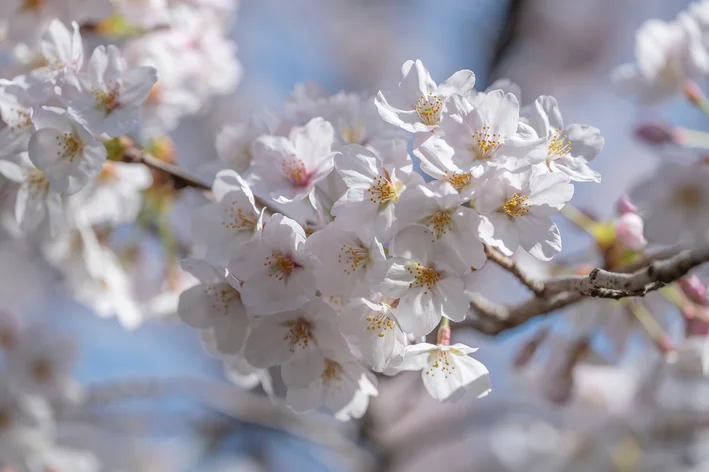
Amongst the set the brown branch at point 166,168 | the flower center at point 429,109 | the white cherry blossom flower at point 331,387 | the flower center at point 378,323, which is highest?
the flower center at point 429,109

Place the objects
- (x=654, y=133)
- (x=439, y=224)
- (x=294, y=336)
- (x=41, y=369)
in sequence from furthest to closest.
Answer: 1. (x=41, y=369)
2. (x=654, y=133)
3. (x=294, y=336)
4. (x=439, y=224)

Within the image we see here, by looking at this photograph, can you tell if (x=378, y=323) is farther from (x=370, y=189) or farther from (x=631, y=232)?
(x=631, y=232)

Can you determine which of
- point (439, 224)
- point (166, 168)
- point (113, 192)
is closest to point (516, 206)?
point (439, 224)

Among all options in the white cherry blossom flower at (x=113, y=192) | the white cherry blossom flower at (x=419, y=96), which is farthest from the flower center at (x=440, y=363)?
the white cherry blossom flower at (x=113, y=192)

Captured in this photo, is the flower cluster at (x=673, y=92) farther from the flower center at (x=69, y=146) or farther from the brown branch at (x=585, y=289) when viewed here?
the flower center at (x=69, y=146)

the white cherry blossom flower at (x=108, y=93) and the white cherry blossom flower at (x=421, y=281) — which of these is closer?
the white cherry blossom flower at (x=421, y=281)

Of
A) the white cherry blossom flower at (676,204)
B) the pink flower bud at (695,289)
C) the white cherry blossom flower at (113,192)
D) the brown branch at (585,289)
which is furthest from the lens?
the white cherry blossom flower at (113,192)

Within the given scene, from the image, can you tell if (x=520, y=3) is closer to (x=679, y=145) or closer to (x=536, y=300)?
(x=679, y=145)
